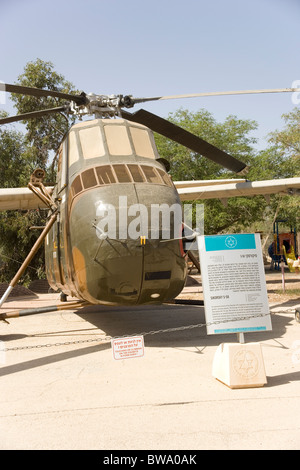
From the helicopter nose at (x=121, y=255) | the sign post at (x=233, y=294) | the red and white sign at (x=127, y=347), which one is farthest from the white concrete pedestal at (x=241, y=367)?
the helicopter nose at (x=121, y=255)

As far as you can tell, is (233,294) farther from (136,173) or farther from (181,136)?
(181,136)

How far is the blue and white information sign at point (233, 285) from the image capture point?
5.39m

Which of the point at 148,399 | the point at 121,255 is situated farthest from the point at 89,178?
the point at 148,399

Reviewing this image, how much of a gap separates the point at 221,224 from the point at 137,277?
24.8 metres

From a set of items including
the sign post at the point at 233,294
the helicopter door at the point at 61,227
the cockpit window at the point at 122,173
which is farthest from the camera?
the helicopter door at the point at 61,227

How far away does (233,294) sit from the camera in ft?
18.0

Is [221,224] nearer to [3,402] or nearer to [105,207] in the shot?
[105,207]

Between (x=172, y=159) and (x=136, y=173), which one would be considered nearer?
(x=136, y=173)

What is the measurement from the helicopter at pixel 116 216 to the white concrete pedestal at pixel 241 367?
74.4 inches

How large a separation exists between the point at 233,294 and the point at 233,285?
4.9 inches

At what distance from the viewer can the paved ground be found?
3490 mm

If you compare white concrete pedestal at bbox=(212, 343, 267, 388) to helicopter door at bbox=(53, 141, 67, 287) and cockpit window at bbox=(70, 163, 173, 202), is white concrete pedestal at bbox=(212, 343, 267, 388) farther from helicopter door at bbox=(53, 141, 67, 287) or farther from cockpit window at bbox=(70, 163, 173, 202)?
helicopter door at bbox=(53, 141, 67, 287)

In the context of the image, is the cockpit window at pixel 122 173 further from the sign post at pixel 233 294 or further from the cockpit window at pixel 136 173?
the sign post at pixel 233 294

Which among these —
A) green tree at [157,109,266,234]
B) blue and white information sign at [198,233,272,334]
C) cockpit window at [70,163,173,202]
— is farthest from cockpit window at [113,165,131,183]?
green tree at [157,109,266,234]
